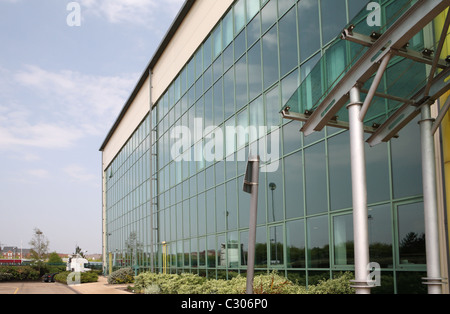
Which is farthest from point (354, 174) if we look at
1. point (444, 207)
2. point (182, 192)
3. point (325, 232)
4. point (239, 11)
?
point (182, 192)

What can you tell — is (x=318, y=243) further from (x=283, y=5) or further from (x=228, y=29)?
(x=228, y=29)

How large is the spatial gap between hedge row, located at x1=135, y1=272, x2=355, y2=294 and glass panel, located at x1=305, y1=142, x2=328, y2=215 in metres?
2.16

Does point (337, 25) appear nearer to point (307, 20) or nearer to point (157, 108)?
point (307, 20)

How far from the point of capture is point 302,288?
14688mm

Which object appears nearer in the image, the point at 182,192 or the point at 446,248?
the point at 446,248

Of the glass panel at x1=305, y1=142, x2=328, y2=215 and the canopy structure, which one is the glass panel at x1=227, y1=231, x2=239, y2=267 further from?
the canopy structure

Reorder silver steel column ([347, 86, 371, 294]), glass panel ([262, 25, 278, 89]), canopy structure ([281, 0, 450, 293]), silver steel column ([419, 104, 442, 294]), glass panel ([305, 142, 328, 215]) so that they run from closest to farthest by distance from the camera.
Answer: silver steel column ([347, 86, 371, 294]), canopy structure ([281, 0, 450, 293]), silver steel column ([419, 104, 442, 294]), glass panel ([305, 142, 328, 215]), glass panel ([262, 25, 278, 89])

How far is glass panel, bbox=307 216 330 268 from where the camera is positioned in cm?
1435

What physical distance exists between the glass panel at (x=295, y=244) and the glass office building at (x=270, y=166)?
6cm

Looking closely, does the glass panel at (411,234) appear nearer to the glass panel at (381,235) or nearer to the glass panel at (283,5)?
the glass panel at (381,235)

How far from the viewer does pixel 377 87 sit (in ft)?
29.1

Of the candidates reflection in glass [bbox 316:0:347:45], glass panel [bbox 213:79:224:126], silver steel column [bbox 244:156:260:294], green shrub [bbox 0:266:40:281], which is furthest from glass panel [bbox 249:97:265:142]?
green shrub [bbox 0:266:40:281]

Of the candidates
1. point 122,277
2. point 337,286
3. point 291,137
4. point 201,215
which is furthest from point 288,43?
point 122,277

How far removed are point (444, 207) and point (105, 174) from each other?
180ft
